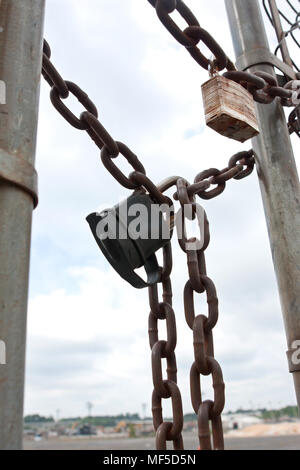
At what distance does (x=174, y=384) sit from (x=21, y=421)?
57cm

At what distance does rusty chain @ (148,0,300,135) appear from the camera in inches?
48.1

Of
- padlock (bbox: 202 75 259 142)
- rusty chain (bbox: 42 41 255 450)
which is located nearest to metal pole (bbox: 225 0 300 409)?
padlock (bbox: 202 75 259 142)

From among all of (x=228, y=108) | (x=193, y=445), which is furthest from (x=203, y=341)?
(x=193, y=445)

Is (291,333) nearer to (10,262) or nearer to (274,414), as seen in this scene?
(10,262)

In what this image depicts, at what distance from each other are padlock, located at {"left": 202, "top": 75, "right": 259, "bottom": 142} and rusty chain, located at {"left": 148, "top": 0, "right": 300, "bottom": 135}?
6 centimetres

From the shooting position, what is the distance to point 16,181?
0.64 metres

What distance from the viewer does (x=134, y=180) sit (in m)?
1.21

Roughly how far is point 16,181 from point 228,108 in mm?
864
